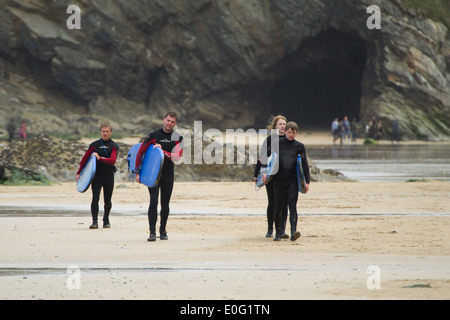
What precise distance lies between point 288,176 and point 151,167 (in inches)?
78.9

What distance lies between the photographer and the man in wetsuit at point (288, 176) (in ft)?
39.0

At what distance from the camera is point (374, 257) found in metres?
10.2

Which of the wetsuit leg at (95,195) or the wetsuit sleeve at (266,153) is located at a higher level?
the wetsuit sleeve at (266,153)

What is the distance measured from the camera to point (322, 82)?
231 feet

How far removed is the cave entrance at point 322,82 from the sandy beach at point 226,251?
4219cm

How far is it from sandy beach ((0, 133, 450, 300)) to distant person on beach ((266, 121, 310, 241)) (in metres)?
0.40

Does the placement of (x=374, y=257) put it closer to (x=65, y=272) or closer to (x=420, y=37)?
(x=65, y=272)

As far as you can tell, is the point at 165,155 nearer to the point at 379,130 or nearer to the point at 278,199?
the point at 278,199

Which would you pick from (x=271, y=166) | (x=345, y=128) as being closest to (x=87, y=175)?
(x=271, y=166)

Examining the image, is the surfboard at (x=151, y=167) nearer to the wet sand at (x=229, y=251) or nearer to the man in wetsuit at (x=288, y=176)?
the wet sand at (x=229, y=251)

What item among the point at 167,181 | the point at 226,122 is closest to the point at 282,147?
the point at 167,181

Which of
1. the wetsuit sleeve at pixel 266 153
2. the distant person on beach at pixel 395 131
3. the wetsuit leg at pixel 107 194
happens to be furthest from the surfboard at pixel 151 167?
the distant person on beach at pixel 395 131
